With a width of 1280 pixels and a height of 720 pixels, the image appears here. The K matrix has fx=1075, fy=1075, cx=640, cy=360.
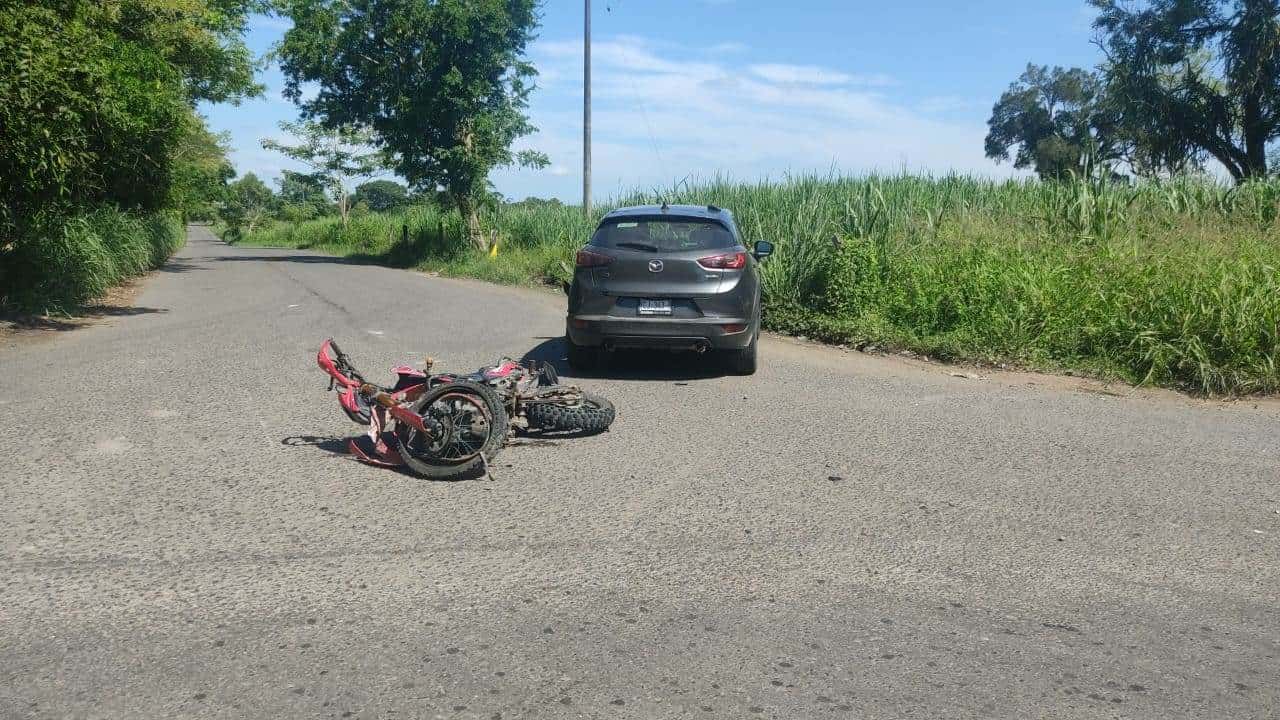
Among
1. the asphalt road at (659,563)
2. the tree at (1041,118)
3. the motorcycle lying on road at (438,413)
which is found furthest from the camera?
the tree at (1041,118)

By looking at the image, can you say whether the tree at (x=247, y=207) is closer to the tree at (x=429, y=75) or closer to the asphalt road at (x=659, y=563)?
the tree at (x=429, y=75)

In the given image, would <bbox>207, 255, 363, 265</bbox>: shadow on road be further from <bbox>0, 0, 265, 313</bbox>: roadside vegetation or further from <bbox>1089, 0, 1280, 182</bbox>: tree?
<bbox>1089, 0, 1280, 182</bbox>: tree

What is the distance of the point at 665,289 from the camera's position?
9.70 metres

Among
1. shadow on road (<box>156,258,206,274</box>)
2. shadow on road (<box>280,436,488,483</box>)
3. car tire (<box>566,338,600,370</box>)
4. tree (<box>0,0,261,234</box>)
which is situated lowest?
shadow on road (<box>156,258,206,274</box>)

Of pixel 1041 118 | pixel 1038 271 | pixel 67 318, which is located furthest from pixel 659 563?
pixel 1041 118

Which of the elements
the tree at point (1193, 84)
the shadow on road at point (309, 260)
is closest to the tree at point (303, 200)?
the shadow on road at point (309, 260)

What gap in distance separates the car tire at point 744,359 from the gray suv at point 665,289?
25 mm

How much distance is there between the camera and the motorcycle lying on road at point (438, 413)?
20.1 ft

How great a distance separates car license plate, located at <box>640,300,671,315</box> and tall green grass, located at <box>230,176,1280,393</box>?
3505 mm

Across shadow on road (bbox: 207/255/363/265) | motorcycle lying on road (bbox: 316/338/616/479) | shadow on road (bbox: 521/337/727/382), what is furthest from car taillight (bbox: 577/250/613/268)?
shadow on road (bbox: 207/255/363/265)

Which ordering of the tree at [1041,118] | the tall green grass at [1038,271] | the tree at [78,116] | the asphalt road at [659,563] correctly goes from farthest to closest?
the tree at [1041,118] < the tree at [78,116] < the tall green grass at [1038,271] < the asphalt road at [659,563]

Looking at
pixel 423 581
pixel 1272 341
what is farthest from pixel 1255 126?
pixel 423 581

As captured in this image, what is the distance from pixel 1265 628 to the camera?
13.5ft

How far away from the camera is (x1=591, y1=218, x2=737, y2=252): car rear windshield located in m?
9.87
